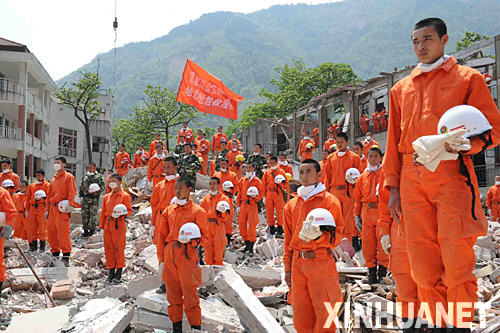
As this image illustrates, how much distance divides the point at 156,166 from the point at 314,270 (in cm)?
1079

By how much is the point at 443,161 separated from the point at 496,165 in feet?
52.4

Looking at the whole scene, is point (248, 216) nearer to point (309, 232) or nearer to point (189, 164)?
point (189, 164)

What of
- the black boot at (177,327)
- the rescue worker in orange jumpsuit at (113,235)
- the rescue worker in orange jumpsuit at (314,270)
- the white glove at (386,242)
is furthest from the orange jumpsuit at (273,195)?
the white glove at (386,242)

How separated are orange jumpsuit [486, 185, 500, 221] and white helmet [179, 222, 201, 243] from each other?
1176 centimetres

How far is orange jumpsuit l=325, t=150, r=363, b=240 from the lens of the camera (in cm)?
902

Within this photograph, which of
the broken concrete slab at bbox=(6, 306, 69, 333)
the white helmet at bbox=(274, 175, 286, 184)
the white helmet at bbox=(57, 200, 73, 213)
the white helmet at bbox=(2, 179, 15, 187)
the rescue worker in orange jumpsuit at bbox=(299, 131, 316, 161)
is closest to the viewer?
the broken concrete slab at bbox=(6, 306, 69, 333)

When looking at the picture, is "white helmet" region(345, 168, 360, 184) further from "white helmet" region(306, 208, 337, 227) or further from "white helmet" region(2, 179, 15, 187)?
"white helmet" region(2, 179, 15, 187)

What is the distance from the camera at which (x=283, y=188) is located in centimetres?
1209

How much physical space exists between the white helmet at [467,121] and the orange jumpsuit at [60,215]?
9.43m

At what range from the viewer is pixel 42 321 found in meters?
6.03

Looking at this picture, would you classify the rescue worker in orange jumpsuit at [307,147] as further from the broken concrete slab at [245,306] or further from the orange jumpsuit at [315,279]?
the orange jumpsuit at [315,279]

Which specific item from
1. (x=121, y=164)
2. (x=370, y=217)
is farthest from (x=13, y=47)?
(x=370, y=217)

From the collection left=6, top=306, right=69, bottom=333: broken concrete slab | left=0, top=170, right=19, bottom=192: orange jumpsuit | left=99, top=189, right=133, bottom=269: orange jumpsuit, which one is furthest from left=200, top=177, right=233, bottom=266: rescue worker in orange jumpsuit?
left=0, top=170, right=19, bottom=192: orange jumpsuit

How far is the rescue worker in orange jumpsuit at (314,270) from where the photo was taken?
172 inches
